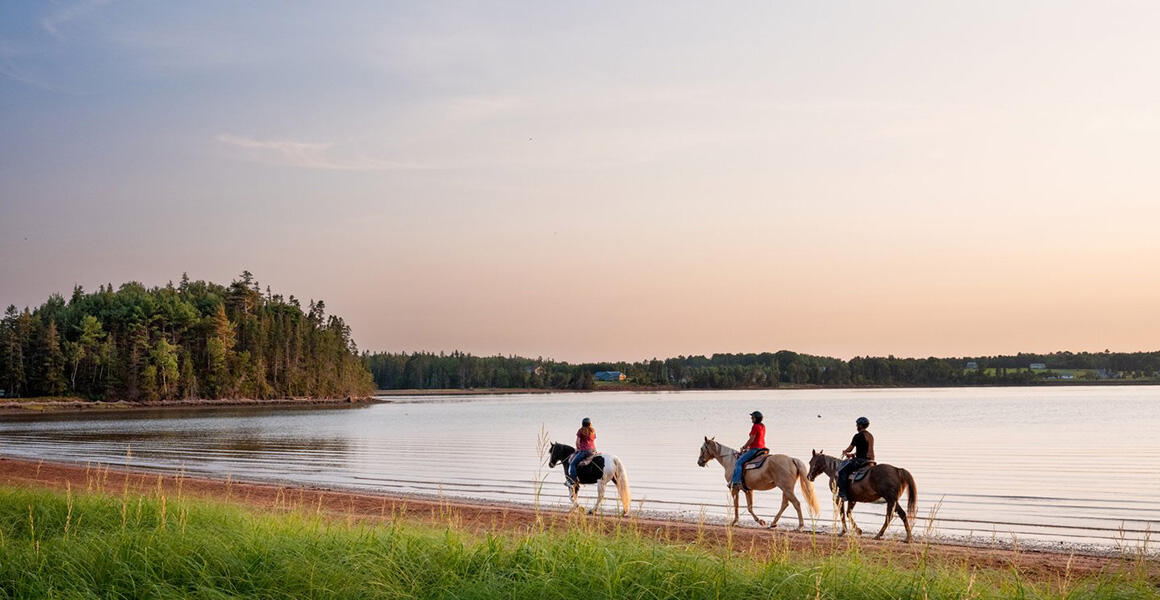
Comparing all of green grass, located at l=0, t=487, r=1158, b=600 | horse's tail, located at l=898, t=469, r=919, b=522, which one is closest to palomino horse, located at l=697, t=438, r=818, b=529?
horse's tail, located at l=898, t=469, r=919, b=522

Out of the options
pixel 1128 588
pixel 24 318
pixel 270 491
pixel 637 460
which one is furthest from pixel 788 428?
pixel 24 318

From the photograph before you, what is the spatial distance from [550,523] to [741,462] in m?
7.37

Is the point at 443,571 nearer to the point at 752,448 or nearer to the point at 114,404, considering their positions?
the point at 752,448

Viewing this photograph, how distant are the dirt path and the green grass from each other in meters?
0.28

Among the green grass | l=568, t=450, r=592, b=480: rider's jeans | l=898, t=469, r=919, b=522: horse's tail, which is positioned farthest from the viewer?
l=568, t=450, r=592, b=480: rider's jeans

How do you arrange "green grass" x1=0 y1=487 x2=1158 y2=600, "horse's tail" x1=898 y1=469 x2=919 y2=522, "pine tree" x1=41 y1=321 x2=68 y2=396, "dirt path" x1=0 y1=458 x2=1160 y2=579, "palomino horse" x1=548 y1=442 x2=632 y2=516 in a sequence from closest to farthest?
"green grass" x1=0 y1=487 x2=1158 y2=600
"dirt path" x1=0 y1=458 x2=1160 y2=579
"horse's tail" x1=898 y1=469 x2=919 y2=522
"palomino horse" x1=548 y1=442 x2=632 y2=516
"pine tree" x1=41 y1=321 x2=68 y2=396

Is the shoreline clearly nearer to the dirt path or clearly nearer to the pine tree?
the pine tree

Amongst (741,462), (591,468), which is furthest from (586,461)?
(741,462)

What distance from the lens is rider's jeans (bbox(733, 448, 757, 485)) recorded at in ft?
59.3

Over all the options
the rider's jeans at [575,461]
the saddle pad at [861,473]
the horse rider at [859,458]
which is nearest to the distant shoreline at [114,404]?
the rider's jeans at [575,461]

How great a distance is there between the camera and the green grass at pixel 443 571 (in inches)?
271

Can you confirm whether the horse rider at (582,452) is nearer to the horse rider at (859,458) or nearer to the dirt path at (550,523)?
the dirt path at (550,523)

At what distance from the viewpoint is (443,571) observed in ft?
25.4

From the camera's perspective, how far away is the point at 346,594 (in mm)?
7383
